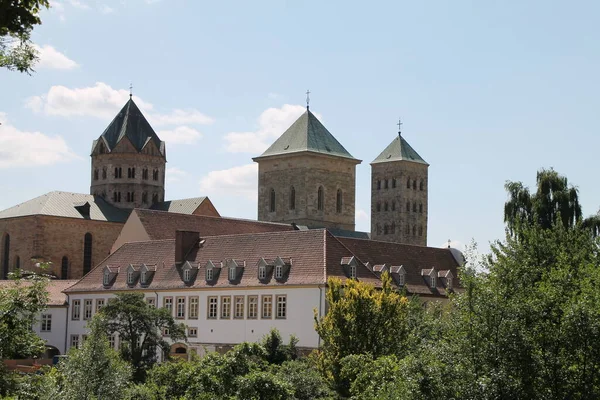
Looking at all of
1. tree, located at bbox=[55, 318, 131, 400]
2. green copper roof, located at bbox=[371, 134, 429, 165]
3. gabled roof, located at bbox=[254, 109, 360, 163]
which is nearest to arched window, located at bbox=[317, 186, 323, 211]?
gabled roof, located at bbox=[254, 109, 360, 163]

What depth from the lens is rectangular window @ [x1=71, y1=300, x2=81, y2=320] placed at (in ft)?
208

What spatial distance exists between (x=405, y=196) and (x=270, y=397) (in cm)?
9548

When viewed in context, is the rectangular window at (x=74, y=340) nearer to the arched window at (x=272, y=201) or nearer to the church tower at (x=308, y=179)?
the church tower at (x=308, y=179)

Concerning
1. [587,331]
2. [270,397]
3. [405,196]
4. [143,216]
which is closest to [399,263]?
[143,216]

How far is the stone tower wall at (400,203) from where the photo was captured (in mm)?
122438

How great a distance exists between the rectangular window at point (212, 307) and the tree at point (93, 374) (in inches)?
833

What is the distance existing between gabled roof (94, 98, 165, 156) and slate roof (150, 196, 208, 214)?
24.4ft

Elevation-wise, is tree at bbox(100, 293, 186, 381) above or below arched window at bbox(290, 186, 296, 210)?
below

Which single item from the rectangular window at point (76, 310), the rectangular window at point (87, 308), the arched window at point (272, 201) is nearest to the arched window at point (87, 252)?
the arched window at point (272, 201)

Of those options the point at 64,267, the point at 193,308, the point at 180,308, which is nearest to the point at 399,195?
the point at 64,267

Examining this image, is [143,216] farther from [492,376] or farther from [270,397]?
[492,376]

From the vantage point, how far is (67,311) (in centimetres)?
6400

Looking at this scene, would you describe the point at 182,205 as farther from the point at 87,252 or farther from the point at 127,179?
the point at 87,252

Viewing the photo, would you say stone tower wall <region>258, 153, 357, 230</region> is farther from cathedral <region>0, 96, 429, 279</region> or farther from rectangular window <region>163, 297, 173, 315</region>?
rectangular window <region>163, 297, 173, 315</region>
